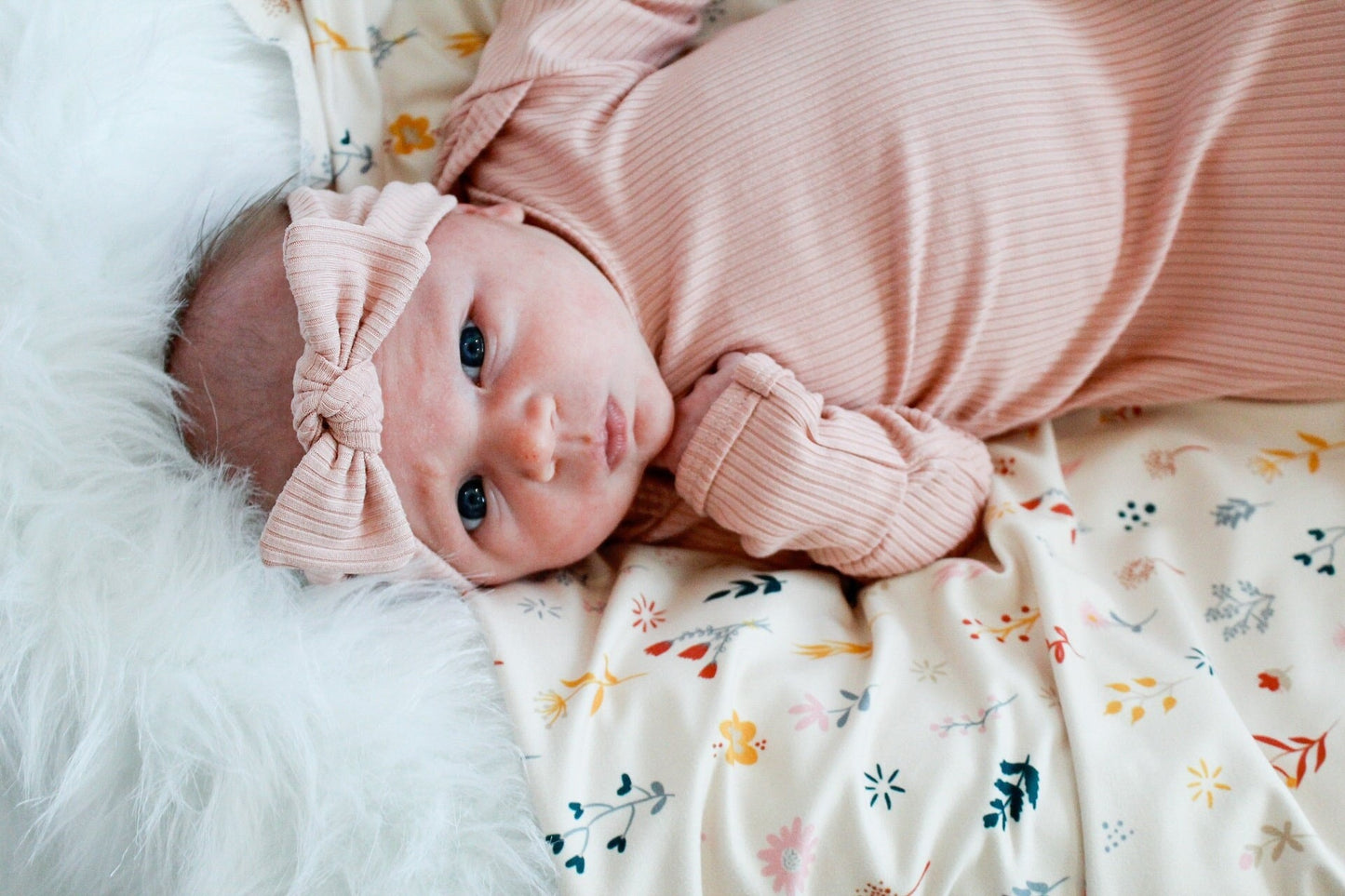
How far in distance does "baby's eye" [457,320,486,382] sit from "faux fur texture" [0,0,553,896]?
0.90ft

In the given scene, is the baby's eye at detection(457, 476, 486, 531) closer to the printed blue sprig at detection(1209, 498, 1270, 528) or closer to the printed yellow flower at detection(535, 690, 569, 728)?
the printed yellow flower at detection(535, 690, 569, 728)

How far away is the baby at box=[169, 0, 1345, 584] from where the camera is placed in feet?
3.91

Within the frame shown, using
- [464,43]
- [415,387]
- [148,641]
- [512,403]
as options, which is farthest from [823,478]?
[464,43]

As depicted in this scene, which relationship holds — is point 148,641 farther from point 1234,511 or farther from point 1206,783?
point 1234,511

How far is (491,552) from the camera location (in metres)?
1.25

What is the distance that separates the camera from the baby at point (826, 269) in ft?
3.91

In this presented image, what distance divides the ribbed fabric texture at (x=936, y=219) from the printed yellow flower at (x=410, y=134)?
0.70 feet

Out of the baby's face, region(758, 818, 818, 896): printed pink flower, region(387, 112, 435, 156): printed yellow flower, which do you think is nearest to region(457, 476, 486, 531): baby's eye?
the baby's face

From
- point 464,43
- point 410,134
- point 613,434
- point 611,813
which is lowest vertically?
point 611,813

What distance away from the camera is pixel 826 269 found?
4.32 feet

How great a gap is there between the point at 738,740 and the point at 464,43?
1.14 meters

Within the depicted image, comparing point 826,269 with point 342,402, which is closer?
point 342,402

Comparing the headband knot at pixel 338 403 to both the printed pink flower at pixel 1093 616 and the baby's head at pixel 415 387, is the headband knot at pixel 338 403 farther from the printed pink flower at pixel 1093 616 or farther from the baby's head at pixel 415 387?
the printed pink flower at pixel 1093 616

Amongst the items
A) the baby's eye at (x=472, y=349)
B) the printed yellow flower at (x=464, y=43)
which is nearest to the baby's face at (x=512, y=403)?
the baby's eye at (x=472, y=349)
